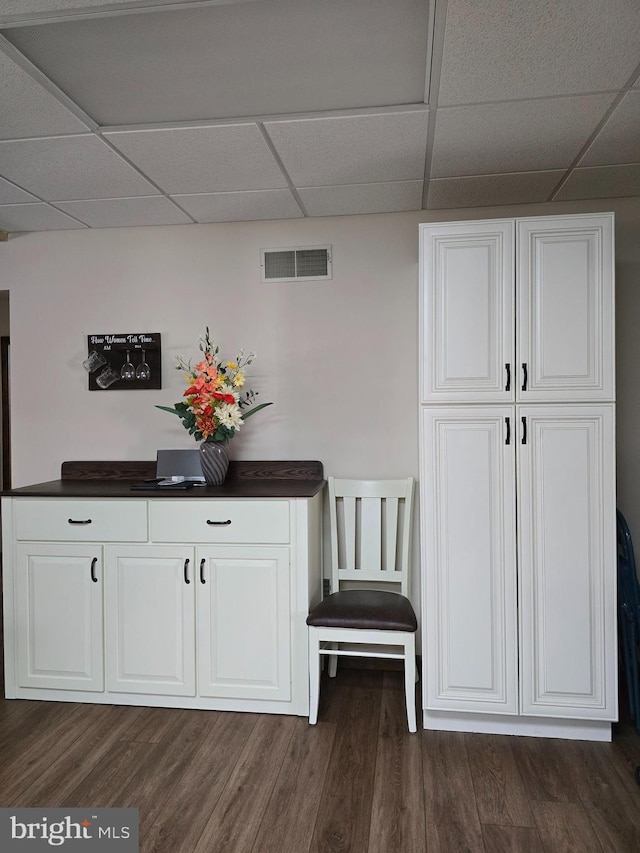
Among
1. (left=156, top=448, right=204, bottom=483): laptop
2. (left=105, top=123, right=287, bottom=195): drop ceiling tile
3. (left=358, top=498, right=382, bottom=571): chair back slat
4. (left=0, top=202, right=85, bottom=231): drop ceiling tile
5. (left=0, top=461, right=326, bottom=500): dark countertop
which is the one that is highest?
(left=0, top=202, right=85, bottom=231): drop ceiling tile

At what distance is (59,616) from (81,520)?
0.47 metres

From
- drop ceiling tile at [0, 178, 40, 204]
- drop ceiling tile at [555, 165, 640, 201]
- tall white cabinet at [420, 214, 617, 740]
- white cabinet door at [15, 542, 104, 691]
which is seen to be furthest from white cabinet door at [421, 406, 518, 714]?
drop ceiling tile at [0, 178, 40, 204]

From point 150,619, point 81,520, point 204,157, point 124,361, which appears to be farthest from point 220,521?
point 204,157

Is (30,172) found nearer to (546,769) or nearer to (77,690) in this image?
(77,690)

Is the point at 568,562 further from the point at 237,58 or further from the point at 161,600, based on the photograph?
the point at 237,58

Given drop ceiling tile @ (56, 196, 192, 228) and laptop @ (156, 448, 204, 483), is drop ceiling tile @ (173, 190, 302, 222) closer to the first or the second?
drop ceiling tile @ (56, 196, 192, 228)

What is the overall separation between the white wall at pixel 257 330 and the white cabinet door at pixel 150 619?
795 millimetres

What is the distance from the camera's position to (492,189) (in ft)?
9.32

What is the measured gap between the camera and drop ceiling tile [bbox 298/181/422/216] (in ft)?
9.23

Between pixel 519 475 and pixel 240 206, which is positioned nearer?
pixel 519 475

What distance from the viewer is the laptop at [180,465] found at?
124 inches

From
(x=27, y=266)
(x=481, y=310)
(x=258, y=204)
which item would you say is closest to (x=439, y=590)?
(x=481, y=310)

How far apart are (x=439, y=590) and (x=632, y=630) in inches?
35.3

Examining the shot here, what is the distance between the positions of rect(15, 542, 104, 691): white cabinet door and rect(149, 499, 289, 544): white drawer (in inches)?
13.9
